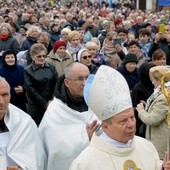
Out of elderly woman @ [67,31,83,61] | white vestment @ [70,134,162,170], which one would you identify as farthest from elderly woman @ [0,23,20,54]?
white vestment @ [70,134,162,170]

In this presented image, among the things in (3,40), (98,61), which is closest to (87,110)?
(98,61)

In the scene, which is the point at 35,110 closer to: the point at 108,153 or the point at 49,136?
the point at 49,136

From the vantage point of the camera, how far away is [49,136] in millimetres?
4539

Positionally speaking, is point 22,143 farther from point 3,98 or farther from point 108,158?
point 108,158

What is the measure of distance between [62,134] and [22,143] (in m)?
0.42

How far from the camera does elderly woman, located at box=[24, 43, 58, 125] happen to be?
7.10 m

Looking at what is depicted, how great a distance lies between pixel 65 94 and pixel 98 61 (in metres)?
4.17

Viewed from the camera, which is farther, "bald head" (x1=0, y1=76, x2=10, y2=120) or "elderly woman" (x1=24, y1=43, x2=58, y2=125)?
"elderly woman" (x1=24, y1=43, x2=58, y2=125)

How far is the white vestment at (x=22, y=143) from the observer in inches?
165

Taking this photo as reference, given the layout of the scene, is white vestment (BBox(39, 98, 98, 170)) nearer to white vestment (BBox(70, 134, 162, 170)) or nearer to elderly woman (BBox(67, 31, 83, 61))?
white vestment (BBox(70, 134, 162, 170))

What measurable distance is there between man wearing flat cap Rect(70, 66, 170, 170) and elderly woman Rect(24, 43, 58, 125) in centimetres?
355

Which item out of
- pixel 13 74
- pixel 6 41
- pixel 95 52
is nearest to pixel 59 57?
pixel 95 52

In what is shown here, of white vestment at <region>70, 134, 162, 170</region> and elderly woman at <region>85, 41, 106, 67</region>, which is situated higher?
white vestment at <region>70, 134, 162, 170</region>

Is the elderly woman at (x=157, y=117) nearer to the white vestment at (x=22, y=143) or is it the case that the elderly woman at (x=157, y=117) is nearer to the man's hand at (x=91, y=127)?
the man's hand at (x=91, y=127)
